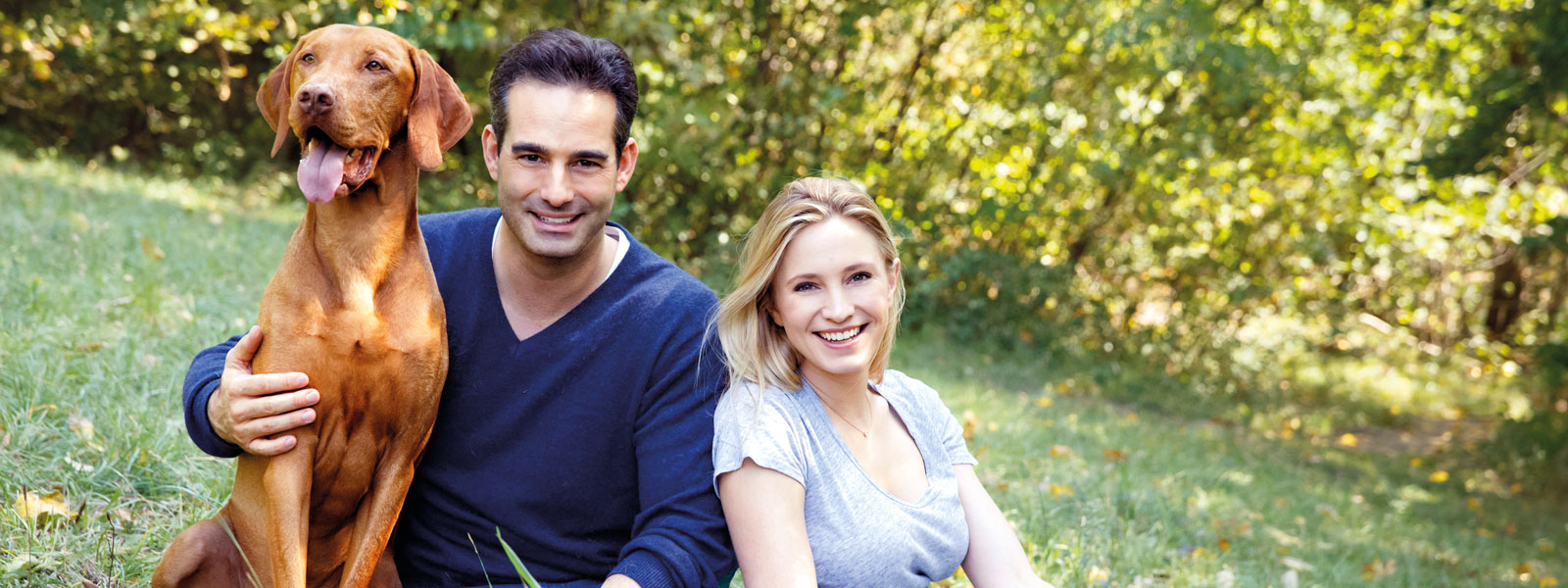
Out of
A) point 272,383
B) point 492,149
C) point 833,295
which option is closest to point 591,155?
point 492,149

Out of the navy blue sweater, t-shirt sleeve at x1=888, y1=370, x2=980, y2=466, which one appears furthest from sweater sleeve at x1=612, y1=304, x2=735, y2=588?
t-shirt sleeve at x1=888, y1=370, x2=980, y2=466

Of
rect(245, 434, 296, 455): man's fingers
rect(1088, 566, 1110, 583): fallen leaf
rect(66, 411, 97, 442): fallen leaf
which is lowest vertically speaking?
rect(1088, 566, 1110, 583): fallen leaf

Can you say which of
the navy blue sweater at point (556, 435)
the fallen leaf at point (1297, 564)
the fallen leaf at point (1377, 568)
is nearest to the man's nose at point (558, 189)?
the navy blue sweater at point (556, 435)

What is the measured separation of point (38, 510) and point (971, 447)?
394 cm

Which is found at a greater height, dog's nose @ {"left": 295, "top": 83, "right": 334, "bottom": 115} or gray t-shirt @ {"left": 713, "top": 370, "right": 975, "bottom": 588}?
dog's nose @ {"left": 295, "top": 83, "right": 334, "bottom": 115}

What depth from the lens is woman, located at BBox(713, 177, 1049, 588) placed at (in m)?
2.15

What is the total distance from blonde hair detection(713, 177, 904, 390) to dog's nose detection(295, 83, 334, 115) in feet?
3.13

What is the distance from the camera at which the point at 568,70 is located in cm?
230

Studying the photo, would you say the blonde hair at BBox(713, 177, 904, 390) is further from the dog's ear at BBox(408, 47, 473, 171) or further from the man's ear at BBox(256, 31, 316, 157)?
the man's ear at BBox(256, 31, 316, 157)

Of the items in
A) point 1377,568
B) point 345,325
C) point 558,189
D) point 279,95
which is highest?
point 279,95

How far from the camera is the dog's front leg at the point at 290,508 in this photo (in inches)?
71.3

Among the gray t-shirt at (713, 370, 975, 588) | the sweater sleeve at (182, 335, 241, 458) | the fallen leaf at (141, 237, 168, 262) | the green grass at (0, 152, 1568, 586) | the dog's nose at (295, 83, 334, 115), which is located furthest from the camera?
the fallen leaf at (141, 237, 168, 262)

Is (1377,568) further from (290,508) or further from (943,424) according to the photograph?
(290,508)

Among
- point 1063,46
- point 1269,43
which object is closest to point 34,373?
point 1063,46
